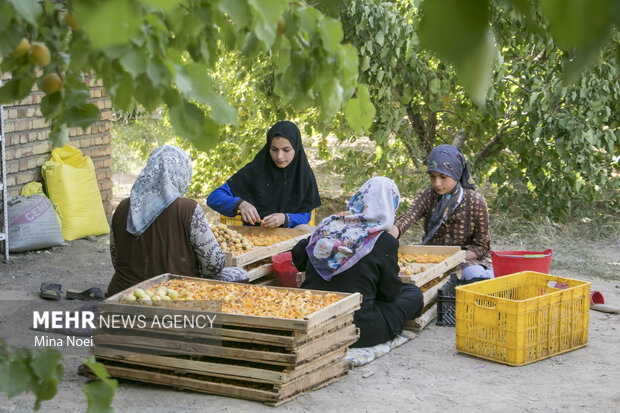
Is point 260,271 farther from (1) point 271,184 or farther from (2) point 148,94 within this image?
(2) point 148,94

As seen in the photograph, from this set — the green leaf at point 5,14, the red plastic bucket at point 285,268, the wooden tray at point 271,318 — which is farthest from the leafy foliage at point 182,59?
the red plastic bucket at point 285,268

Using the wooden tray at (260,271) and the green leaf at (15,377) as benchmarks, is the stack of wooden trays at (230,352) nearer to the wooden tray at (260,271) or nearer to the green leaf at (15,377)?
the wooden tray at (260,271)

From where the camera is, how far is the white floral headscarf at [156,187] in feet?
13.7

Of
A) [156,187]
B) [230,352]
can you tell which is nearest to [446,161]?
[156,187]

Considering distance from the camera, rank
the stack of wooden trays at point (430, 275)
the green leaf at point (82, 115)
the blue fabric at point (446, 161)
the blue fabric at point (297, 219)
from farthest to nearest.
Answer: the blue fabric at point (297, 219)
the blue fabric at point (446, 161)
the stack of wooden trays at point (430, 275)
the green leaf at point (82, 115)

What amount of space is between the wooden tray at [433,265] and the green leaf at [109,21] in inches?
158

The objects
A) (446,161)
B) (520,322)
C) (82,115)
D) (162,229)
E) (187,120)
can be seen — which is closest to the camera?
(187,120)

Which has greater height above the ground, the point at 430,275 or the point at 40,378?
the point at 40,378

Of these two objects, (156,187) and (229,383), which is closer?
(229,383)

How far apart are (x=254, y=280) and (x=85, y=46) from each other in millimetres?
3795

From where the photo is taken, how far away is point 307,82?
137cm

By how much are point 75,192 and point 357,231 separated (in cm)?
383

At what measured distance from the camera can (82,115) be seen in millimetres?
1335

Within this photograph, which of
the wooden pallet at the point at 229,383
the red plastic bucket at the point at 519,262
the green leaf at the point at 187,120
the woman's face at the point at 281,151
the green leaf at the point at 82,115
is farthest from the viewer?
the woman's face at the point at 281,151
